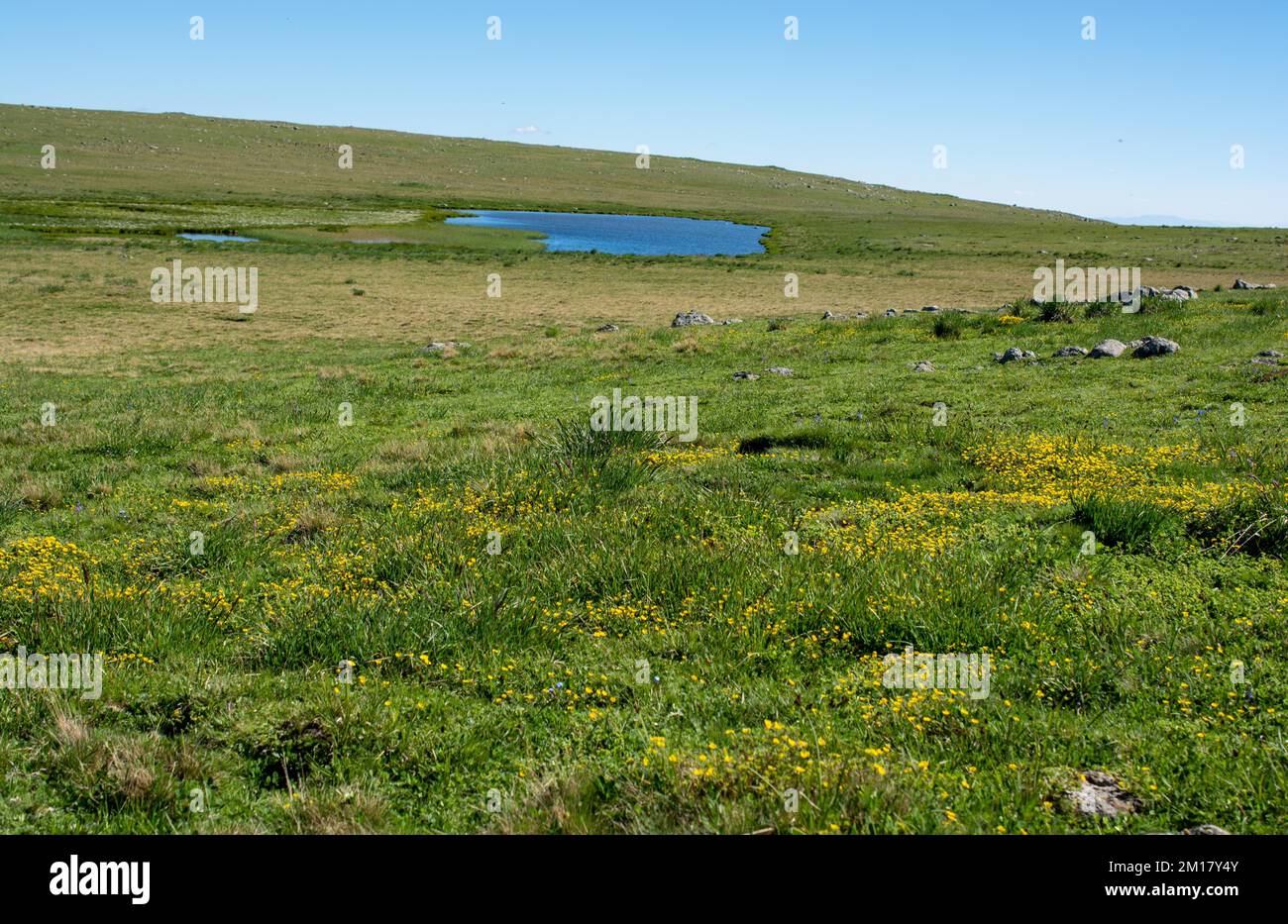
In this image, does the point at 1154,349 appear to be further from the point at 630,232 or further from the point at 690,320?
the point at 630,232

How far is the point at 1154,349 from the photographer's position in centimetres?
1750

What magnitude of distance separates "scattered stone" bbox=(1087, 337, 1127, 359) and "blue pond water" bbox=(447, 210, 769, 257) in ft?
203

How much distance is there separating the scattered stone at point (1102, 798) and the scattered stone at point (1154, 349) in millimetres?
15573

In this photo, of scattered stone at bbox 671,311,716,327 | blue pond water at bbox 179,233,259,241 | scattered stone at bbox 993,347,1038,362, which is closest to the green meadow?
scattered stone at bbox 993,347,1038,362

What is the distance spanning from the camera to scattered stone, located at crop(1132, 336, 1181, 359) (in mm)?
17484

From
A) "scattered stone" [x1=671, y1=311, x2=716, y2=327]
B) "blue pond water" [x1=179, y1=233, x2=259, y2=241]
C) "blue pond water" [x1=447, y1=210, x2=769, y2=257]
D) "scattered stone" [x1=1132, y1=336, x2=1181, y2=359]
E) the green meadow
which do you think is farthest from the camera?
"blue pond water" [x1=447, y1=210, x2=769, y2=257]

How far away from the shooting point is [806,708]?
5.51m

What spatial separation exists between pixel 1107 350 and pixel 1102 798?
16.1 metres

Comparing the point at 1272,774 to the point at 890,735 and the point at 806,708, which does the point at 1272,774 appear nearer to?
the point at 890,735

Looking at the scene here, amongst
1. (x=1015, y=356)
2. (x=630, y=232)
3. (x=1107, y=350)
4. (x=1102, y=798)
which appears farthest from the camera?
(x=630, y=232)

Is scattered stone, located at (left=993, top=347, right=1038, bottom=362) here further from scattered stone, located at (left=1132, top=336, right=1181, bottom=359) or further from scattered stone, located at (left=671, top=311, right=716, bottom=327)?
scattered stone, located at (left=671, top=311, right=716, bottom=327)

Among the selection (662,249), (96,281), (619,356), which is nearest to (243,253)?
(96,281)

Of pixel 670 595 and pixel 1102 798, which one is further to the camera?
pixel 670 595

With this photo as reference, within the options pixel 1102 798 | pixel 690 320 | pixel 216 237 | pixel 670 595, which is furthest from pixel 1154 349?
pixel 216 237
